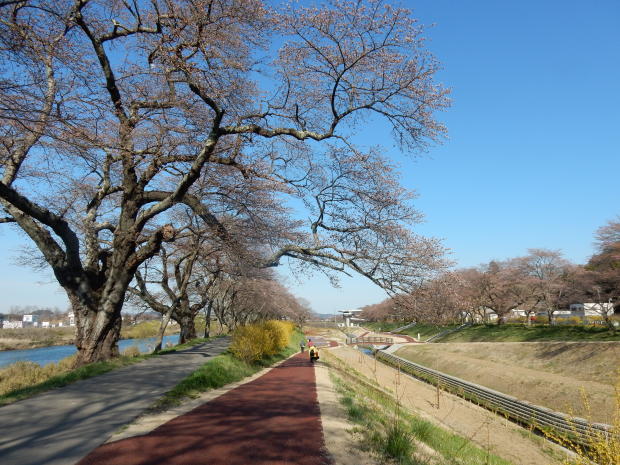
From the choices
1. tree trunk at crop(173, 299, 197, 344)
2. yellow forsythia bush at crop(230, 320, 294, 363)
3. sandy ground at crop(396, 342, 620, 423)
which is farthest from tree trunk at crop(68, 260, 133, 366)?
A: sandy ground at crop(396, 342, 620, 423)

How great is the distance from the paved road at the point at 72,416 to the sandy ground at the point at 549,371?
1513 centimetres

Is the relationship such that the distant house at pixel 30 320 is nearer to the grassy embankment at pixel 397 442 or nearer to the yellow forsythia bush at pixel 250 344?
the yellow forsythia bush at pixel 250 344

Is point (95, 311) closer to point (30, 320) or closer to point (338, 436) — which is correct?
point (338, 436)

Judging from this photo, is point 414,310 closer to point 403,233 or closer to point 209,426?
point 403,233

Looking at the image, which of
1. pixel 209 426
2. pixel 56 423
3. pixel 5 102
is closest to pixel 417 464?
pixel 209 426

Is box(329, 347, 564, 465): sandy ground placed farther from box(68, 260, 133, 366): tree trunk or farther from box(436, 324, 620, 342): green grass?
box(436, 324, 620, 342): green grass

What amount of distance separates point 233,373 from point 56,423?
6.83 m

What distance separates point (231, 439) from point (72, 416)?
9.31 feet

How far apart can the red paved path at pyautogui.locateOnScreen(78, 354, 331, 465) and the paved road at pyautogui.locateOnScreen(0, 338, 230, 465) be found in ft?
1.70

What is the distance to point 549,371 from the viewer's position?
25.0 metres

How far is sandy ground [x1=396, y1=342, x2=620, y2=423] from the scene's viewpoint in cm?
1827

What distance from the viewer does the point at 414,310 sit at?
10.7 m

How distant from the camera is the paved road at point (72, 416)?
4789mm

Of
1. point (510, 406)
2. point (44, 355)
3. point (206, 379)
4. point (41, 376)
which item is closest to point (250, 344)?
point (206, 379)
